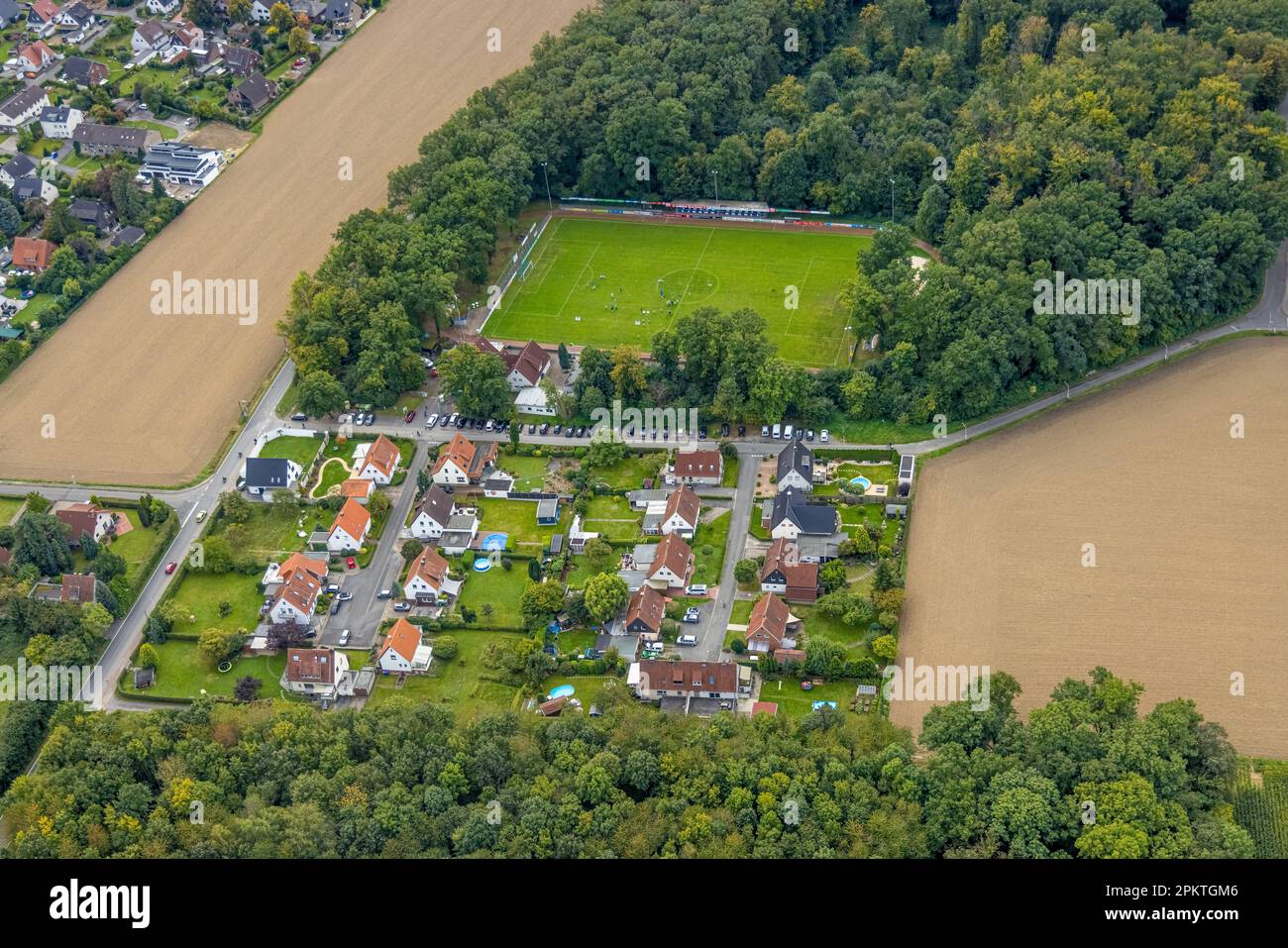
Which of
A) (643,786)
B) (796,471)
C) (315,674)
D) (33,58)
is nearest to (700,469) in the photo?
(796,471)

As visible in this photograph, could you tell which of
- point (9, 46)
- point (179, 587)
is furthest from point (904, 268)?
point (9, 46)

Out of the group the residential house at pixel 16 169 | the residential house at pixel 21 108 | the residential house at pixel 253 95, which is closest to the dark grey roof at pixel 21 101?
the residential house at pixel 21 108

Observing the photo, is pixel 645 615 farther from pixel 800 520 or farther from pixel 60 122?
pixel 60 122

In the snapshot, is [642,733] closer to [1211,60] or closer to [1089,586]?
[1089,586]

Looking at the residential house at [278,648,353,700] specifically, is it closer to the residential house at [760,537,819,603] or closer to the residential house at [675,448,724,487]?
the residential house at [675,448,724,487]

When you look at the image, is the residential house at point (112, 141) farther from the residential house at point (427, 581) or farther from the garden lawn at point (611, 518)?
the garden lawn at point (611, 518)

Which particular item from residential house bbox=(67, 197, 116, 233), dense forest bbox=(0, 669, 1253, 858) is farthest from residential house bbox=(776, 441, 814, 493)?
residential house bbox=(67, 197, 116, 233)
